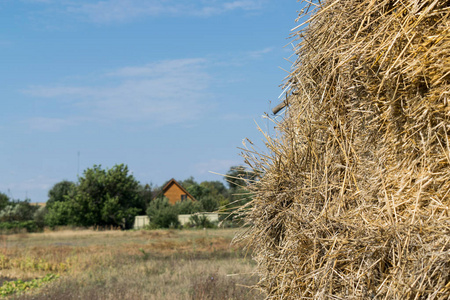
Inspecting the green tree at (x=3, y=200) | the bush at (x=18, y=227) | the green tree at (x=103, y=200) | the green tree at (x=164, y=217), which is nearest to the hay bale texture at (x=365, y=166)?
the green tree at (x=164, y=217)

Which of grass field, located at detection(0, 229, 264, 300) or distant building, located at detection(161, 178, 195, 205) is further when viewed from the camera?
distant building, located at detection(161, 178, 195, 205)

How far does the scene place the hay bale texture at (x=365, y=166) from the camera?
2744 millimetres

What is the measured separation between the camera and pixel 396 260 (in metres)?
2.77

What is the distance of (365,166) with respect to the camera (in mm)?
3215

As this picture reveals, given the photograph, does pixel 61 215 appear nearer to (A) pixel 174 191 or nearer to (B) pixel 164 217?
(B) pixel 164 217

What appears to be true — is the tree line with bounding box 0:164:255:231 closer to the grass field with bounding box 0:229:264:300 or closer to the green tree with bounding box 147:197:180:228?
the green tree with bounding box 147:197:180:228

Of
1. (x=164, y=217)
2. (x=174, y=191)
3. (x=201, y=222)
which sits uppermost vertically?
(x=174, y=191)

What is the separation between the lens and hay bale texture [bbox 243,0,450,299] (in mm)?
2744

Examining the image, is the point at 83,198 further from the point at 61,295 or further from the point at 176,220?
the point at 61,295

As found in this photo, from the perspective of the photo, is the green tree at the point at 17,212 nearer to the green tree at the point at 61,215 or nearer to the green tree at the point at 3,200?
the green tree at the point at 3,200

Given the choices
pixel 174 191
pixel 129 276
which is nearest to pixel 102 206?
pixel 174 191

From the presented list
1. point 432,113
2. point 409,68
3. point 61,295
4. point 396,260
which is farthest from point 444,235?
point 61,295

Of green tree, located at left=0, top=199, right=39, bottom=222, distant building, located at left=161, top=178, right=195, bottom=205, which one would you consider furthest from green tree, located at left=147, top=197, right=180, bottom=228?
distant building, located at left=161, top=178, right=195, bottom=205

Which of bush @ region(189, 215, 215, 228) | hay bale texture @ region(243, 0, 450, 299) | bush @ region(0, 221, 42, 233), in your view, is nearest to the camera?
hay bale texture @ region(243, 0, 450, 299)
